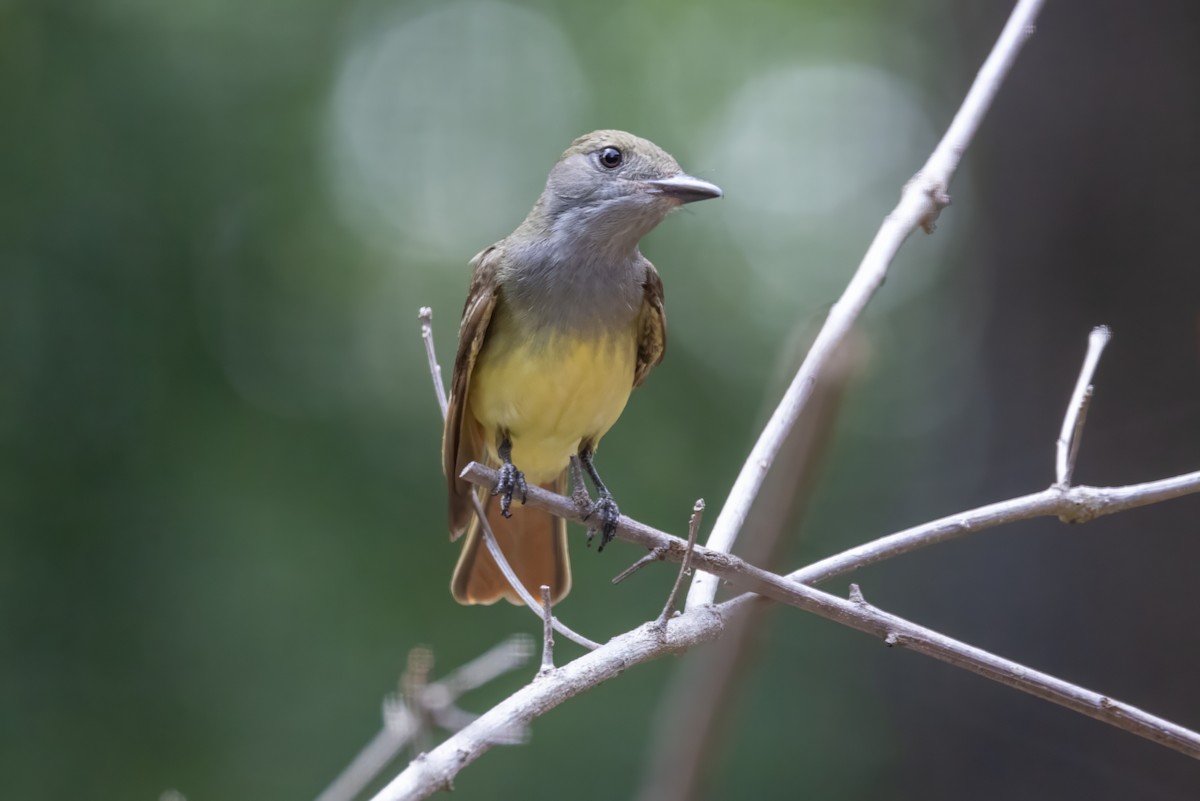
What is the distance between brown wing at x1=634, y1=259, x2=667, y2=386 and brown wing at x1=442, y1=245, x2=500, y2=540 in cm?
49

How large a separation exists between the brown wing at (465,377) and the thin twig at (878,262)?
1.22 metres

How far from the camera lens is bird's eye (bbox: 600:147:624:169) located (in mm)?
3832

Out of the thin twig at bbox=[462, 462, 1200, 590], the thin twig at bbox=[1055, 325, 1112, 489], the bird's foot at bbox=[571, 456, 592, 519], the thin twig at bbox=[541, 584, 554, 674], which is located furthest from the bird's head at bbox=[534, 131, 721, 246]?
the thin twig at bbox=[541, 584, 554, 674]

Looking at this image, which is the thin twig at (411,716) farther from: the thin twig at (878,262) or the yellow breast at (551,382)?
the yellow breast at (551,382)

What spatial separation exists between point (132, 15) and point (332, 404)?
2615 mm

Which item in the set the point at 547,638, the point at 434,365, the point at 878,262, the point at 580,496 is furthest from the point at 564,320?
the point at 547,638

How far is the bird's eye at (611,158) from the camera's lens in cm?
383

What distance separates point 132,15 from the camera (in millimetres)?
7352

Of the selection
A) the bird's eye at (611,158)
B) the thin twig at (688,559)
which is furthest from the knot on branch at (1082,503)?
the bird's eye at (611,158)

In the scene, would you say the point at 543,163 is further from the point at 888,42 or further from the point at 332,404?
the point at 888,42

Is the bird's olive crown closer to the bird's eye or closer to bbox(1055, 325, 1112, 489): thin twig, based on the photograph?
the bird's eye

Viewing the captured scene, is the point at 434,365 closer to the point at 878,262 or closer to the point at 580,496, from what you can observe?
the point at 580,496

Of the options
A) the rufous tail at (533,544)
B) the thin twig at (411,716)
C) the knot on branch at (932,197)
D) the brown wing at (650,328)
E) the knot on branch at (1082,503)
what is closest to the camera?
the thin twig at (411,716)

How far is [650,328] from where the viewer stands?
159 inches
